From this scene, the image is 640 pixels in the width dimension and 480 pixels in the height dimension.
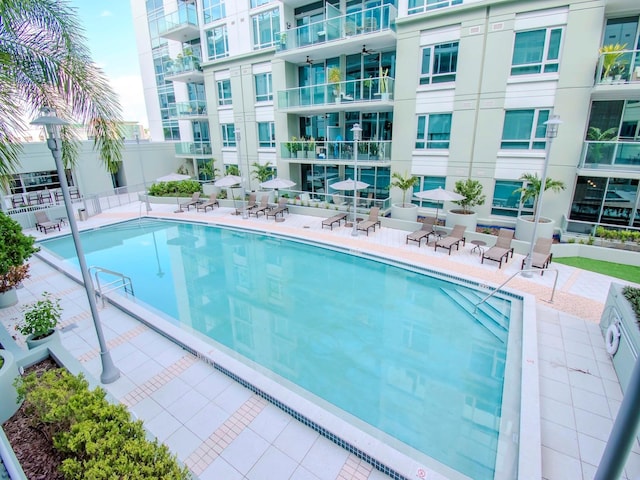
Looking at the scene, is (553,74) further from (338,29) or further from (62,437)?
(62,437)

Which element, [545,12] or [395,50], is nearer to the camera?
[545,12]

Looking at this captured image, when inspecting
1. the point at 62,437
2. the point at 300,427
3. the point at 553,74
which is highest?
the point at 553,74

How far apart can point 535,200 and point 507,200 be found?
3.44 ft

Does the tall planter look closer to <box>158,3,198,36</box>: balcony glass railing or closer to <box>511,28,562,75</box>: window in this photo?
<box>511,28,562,75</box>: window

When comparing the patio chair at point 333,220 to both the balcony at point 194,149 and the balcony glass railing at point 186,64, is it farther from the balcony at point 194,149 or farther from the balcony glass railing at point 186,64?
the balcony glass railing at point 186,64

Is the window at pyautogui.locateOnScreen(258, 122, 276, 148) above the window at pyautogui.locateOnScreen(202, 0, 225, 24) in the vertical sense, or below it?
below

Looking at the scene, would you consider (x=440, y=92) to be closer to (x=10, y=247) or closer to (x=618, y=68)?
(x=618, y=68)

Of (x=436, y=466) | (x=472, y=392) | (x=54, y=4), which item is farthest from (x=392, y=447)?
(x=54, y=4)

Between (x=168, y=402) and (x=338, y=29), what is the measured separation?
56.3 feet

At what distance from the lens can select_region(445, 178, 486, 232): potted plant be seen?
1407 cm

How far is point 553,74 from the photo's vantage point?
1263cm

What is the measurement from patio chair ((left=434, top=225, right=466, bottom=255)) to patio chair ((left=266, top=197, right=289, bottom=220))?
889cm

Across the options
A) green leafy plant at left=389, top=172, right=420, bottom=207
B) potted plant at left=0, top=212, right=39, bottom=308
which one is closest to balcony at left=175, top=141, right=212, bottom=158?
green leafy plant at left=389, top=172, right=420, bottom=207

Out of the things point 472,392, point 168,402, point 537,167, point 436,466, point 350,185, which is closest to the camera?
point 436,466
